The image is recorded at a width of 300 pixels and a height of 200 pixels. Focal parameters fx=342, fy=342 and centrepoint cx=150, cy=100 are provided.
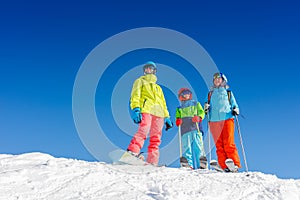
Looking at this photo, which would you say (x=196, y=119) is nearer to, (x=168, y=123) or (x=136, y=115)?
(x=168, y=123)

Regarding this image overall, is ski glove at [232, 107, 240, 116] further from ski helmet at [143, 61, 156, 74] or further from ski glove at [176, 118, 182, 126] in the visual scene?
ski helmet at [143, 61, 156, 74]

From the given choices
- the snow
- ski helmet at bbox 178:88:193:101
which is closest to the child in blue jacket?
ski helmet at bbox 178:88:193:101

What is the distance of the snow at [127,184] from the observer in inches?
173

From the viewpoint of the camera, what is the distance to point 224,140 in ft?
25.8

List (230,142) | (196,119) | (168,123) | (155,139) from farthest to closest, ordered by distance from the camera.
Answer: (196,119) → (168,123) → (230,142) → (155,139)

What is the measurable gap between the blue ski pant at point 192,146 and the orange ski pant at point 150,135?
2.95 ft

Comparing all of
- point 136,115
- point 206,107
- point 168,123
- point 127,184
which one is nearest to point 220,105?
point 206,107

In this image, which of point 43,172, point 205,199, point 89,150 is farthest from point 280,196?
point 89,150

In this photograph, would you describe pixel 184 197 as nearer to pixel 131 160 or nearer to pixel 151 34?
pixel 131 160

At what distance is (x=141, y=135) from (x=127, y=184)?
2.50 m

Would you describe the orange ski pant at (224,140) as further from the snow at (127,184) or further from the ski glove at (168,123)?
the snow at (127,184)

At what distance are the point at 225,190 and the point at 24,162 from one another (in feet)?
11.8

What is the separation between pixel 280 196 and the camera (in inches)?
184

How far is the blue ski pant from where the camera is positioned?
8062mm
